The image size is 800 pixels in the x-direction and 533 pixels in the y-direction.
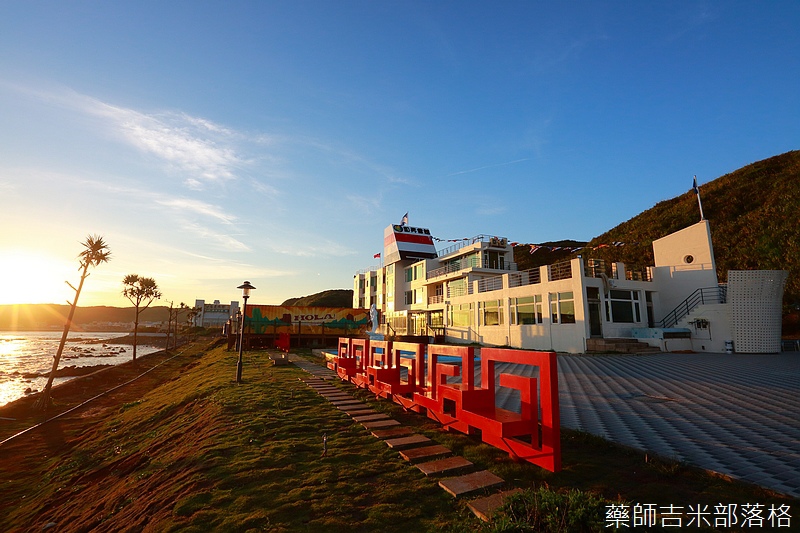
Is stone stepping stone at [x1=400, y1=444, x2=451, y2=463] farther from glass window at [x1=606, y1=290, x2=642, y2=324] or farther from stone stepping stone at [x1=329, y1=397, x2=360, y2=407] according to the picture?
glass window at [x1=606, y1=290, x2=642, y2=324]

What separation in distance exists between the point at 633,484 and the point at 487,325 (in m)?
27.5

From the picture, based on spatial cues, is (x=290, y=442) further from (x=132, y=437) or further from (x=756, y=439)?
(x=132, y=437)

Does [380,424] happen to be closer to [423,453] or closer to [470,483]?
[423,453]

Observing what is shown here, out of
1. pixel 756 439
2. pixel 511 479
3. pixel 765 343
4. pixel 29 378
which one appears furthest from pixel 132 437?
pixel 29 378

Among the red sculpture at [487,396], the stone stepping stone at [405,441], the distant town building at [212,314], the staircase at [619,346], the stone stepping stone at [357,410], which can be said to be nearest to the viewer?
the red sculpture at [487,396]

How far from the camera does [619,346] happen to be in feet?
71.9

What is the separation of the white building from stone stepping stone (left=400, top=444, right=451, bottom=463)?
19.9 metres

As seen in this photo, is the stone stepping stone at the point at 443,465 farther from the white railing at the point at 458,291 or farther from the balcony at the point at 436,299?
the balcony at the point at 436,299

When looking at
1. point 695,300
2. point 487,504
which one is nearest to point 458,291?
point 695,300

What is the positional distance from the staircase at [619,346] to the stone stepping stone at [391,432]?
62.8 ft

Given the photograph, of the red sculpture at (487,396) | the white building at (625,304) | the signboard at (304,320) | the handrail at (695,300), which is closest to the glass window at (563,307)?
the white building at (625,304)

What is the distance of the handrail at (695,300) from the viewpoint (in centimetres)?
2245

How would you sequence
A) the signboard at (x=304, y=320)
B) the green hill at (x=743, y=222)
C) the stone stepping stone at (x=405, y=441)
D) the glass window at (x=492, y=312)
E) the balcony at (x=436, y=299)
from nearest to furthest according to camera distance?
1. the stone stepping stone at (x=405, y=441)
2. the glass window at (x=492, y=312)
3. the green hill at (x=743, y=222)
4. the signboard at (x=304, y=320)
5. the balcony at (x=436, y=299)

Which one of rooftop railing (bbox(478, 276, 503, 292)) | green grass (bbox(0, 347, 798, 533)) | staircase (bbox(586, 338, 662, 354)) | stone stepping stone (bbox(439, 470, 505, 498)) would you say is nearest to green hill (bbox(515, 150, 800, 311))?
rooftop railing (bbox(478, 276, 503, 292))
